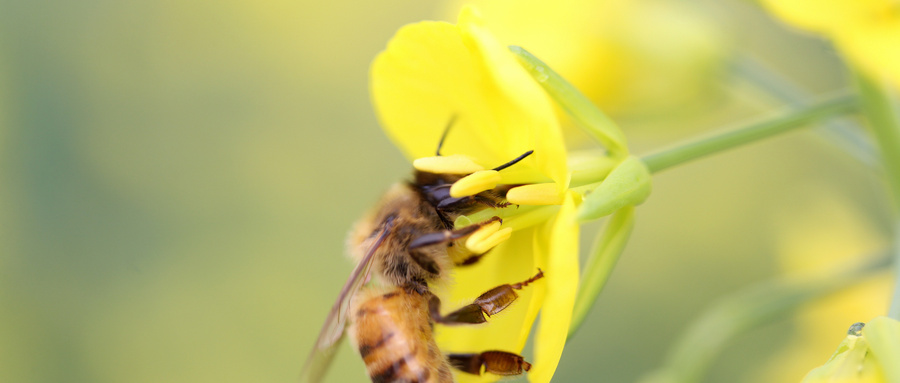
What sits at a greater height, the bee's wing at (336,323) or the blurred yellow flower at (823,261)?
the blurred yellow flower at (823,261)

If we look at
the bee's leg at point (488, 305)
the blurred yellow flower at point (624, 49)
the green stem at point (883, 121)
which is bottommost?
the bee's leg at point (488, 305)

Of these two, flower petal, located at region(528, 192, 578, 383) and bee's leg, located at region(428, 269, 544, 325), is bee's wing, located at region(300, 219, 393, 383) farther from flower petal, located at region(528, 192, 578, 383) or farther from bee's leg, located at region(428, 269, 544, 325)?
flower petal, located at region(528, 192, 578, 383)

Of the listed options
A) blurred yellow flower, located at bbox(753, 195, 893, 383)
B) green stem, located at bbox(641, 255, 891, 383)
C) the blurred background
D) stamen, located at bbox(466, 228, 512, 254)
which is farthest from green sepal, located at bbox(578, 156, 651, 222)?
the blurred background

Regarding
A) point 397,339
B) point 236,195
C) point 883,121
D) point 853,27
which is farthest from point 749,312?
point 236,195

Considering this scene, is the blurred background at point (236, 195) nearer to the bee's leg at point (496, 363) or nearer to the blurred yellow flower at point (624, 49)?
the blurred yellow flower at point (624, 49)

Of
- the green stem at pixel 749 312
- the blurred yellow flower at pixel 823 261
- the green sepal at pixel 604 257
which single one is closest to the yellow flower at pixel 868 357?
the green sepal at pixel 604 257
